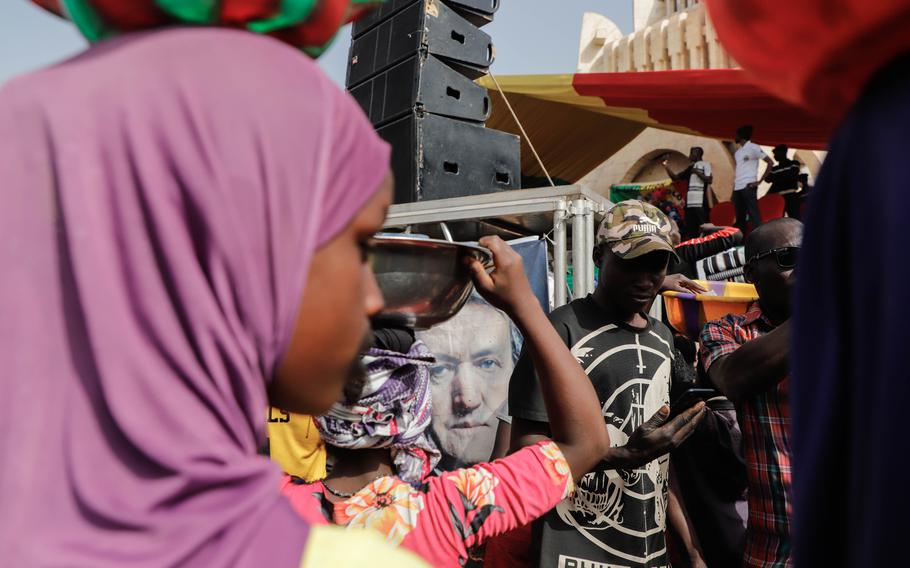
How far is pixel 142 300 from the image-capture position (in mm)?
634

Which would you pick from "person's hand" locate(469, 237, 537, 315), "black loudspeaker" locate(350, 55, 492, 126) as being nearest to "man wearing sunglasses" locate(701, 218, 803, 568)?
"person's hand" locate(469, 237, 537, 315)

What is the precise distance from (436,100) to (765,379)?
4084 millimetres

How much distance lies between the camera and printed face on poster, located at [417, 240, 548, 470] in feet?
13.0

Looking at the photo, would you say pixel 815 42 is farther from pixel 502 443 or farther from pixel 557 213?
pixel 557 213

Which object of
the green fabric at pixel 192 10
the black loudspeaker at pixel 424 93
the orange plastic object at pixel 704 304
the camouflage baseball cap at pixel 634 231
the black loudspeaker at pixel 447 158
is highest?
the black loudspeaker at pixel 424 93

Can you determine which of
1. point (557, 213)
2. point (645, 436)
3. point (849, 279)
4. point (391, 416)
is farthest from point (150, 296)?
point (557, 213)

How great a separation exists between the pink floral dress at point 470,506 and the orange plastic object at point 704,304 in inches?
125

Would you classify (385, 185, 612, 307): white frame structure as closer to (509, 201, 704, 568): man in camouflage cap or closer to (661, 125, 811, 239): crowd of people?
(509, 201, 704, 568): man in camouflage cap

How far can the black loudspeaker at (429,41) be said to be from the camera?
569cm

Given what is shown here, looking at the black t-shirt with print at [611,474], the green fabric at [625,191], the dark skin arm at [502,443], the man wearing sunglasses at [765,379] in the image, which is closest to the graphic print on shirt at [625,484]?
the black t-shirt with print at [611,474]

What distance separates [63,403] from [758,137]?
367 inches

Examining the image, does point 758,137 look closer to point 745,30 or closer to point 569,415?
point 569,415

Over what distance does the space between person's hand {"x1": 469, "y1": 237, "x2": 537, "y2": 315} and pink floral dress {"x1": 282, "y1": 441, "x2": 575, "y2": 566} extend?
13.4 inches

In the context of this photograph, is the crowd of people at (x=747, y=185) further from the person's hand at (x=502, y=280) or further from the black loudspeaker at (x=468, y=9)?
the person's hand at (x=502, y=280)
